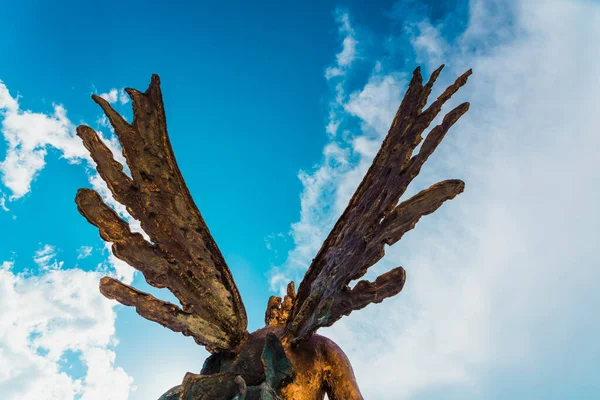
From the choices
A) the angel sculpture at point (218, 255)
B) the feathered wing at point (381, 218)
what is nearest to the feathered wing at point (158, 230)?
the angel sculpture at point (218, 255)

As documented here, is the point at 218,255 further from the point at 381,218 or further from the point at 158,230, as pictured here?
the point at 381,218

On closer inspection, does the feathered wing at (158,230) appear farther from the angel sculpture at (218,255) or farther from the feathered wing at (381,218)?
the feathered wing at (381,218)

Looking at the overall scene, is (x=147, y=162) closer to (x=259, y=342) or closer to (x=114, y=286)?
(x=114, y=286)

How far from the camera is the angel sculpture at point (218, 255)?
2924mm

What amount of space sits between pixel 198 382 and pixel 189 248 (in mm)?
958

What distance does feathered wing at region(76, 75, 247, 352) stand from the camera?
2.97 m

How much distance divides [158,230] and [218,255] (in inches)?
19.9

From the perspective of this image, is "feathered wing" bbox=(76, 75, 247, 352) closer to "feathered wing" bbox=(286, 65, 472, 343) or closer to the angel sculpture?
the angel sculpture

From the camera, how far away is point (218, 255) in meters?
3.36

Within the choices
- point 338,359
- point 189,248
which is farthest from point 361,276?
point 189,248

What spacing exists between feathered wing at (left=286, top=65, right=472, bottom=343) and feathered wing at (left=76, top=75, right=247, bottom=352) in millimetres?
692

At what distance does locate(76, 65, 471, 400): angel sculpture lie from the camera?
2.92 m

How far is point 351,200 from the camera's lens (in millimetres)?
Result: 3885

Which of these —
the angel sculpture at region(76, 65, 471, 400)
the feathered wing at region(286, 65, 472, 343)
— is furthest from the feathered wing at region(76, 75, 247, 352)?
the feathered wing at region(286, 65, 472, 343)
